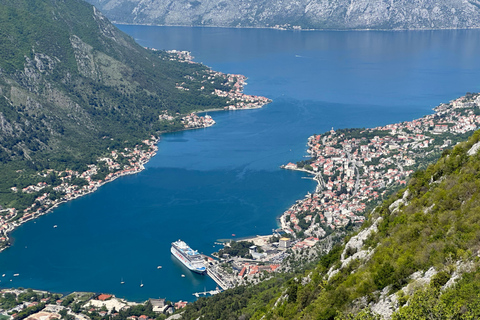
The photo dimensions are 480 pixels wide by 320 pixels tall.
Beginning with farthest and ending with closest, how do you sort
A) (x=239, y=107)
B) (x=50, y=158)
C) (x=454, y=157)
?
(x=239, y=107) < (x=50, y=158) < (x=454, y=157)

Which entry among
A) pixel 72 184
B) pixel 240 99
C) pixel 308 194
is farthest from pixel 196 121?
pixel 308 194

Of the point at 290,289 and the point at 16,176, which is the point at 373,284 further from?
the point at 16,176

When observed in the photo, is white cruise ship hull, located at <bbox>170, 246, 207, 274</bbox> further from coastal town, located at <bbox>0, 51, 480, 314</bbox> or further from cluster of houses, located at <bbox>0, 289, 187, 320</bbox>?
cluster of houses, located at <bbox>0, 289, 187, 320</bbox>

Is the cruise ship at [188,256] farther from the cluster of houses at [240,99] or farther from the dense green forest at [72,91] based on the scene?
the cluster of houses at [240,99]

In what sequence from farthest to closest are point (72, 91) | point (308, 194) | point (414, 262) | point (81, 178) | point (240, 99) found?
point (240, 99) < point (72, 91) < point (81, 178) < point (308, 194) < point (414, 262)

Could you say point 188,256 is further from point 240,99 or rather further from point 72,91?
point 240,99

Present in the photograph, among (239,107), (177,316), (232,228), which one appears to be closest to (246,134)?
(239,107)

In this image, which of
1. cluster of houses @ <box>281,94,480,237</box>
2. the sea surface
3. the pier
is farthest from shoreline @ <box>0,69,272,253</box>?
the pier
